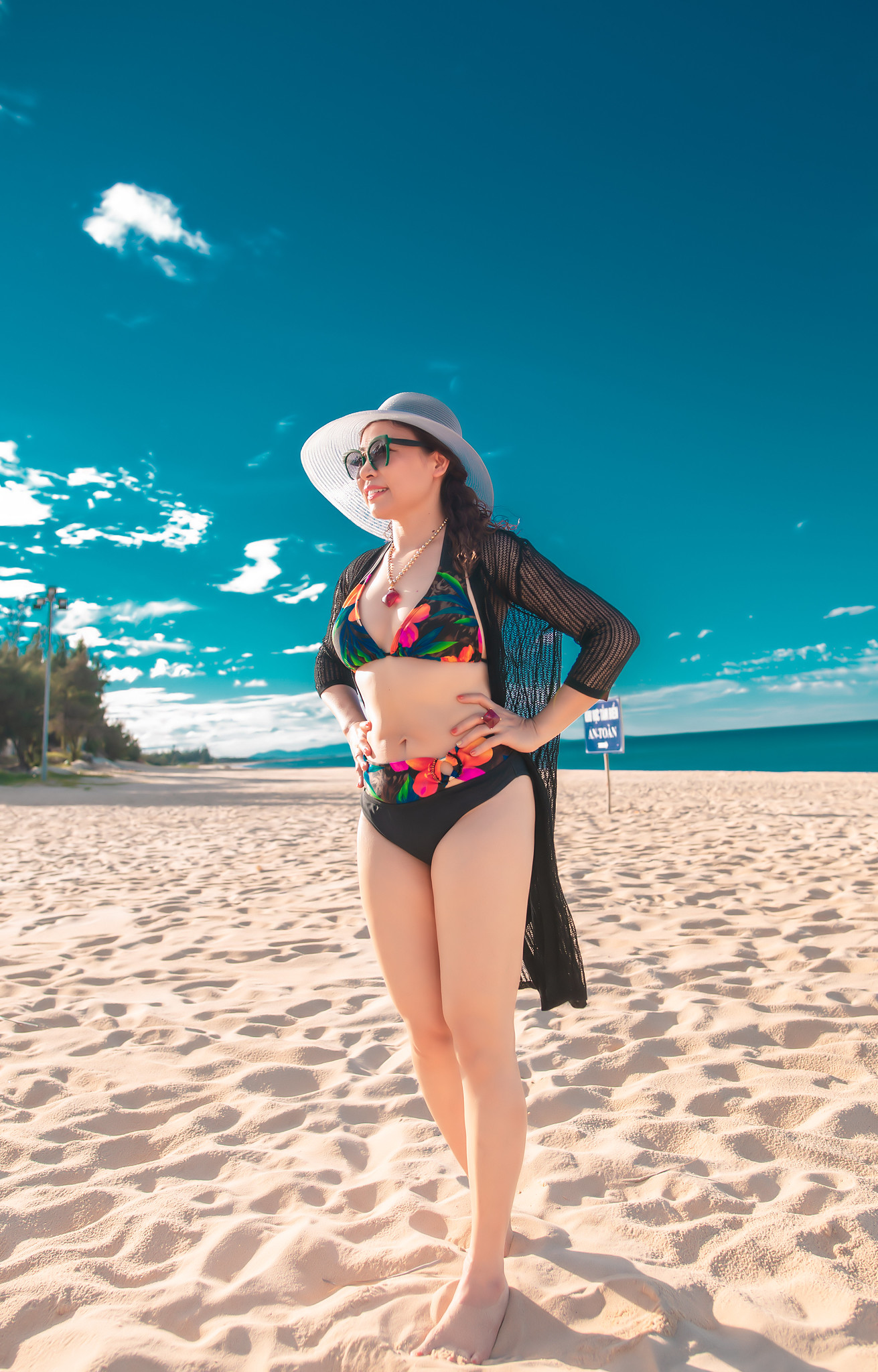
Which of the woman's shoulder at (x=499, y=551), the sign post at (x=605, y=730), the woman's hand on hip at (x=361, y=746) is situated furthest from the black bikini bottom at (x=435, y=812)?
the sign post at (x=605, y=730)

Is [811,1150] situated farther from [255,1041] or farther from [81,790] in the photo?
[81,790]

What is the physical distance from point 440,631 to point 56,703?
44461 mm

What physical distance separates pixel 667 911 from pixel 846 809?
26.2 ft

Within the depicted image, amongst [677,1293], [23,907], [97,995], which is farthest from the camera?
[23,907]

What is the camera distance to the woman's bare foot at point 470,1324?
1.57 meters

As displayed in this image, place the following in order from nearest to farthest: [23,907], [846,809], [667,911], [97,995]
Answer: [97,995] < [667,911] < [23,907] < [846,809]

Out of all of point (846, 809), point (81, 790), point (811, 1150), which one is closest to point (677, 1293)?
point (811, 1150)

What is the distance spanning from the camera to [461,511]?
76.0 inches

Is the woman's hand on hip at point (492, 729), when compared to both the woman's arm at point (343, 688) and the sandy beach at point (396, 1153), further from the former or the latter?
the sandy beach at point (396, 1153)

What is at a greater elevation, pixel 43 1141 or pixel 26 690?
pixel 26 690

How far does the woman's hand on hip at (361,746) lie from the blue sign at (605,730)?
9478 mm

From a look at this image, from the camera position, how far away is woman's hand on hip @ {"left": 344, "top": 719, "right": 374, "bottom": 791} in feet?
6.17

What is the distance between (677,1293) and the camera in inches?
69.0

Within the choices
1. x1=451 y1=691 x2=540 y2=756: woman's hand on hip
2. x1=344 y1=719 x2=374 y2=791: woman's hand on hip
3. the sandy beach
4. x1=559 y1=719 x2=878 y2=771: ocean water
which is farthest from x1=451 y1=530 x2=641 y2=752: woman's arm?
x1=559 y1=719 x2=878 y2=771: ocean water
